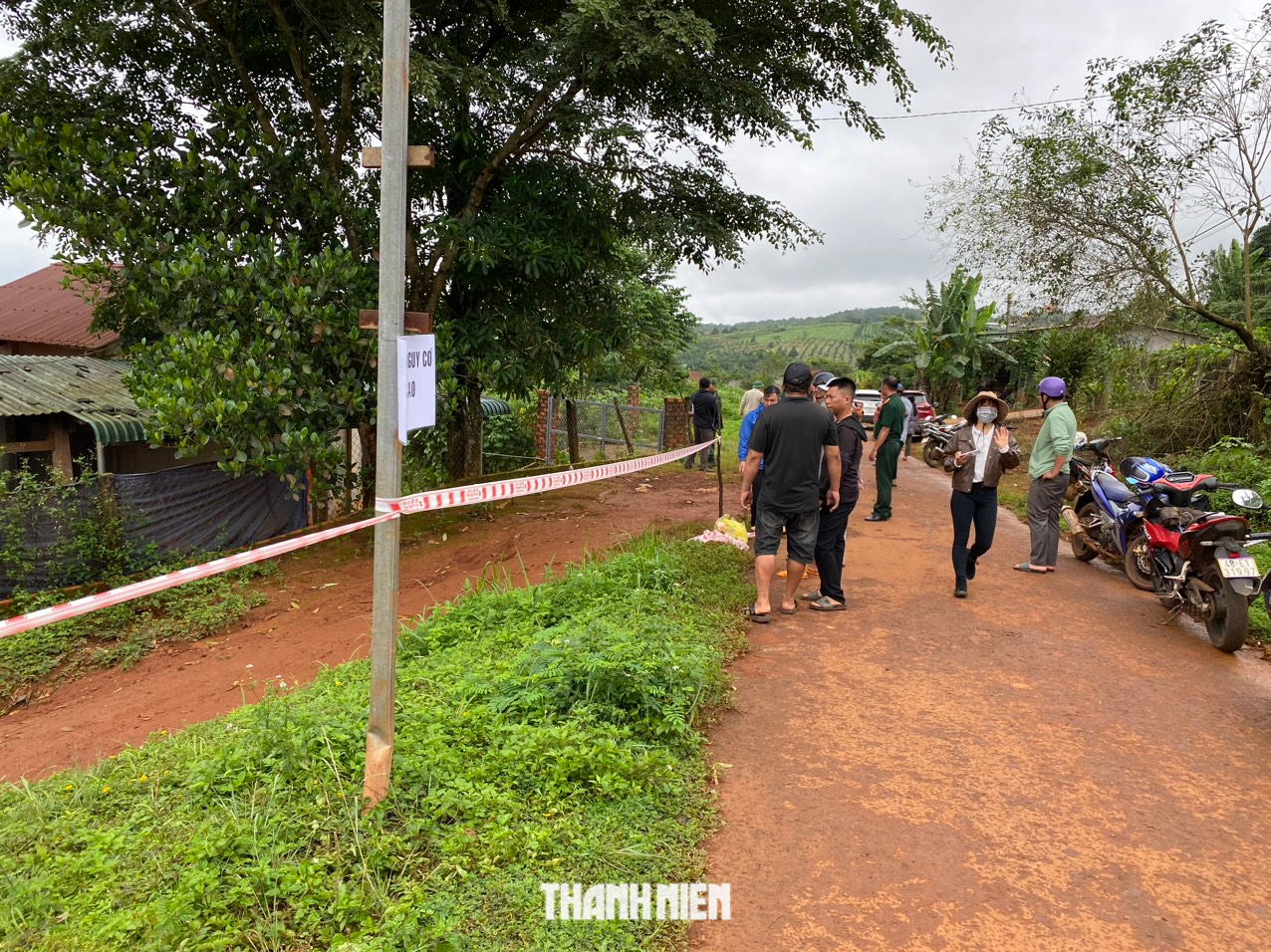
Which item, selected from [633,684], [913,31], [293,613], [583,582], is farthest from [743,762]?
[913,31]

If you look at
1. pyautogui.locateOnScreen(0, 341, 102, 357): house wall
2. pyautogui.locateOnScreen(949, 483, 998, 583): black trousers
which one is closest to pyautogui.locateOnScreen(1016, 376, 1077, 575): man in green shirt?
pyautogui.locateOnScreen(949, 483, 998, 583): black trousers

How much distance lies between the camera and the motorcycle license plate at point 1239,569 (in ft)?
16.2

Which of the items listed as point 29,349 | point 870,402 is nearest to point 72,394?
point 29,349

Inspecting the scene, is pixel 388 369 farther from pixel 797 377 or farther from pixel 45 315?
pixel 45 315

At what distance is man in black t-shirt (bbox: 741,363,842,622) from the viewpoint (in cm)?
522

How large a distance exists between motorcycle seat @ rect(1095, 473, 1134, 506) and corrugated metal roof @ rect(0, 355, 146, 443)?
11254 millimetres

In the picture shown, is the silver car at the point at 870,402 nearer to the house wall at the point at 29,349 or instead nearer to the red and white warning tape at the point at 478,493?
the red and white warning tape at the point at 478,493

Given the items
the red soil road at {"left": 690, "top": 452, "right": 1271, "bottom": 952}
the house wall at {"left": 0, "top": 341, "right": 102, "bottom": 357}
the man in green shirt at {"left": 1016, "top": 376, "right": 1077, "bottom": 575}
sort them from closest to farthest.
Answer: the red soil road at {"left": 690, "top": 452, "right": 1271, "bottom": 952} → the man in green shirt at {"left": 1016, "top": 376, "right": 1077, "bottom": 575} → the house wall at {"left": 0, "top": 341, "right": 102, "bottom": 357}

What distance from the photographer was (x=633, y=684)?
3820mm

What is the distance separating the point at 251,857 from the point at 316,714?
1023 millimetres

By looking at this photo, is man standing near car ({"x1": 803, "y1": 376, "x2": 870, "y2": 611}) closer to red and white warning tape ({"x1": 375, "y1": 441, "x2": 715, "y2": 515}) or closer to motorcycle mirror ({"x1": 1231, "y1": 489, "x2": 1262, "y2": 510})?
red and white warning tape ({"x1": 375, "y1": 441, "x2": 715, "y2": 515})

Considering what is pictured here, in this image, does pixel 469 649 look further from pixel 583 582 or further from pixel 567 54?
pixel 567 54

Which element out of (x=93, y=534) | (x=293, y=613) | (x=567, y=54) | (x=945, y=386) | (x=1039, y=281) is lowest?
(x=293, y=613)

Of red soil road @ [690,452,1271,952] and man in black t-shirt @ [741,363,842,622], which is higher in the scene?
man in black t-shirt @ [741,363,842,622]
